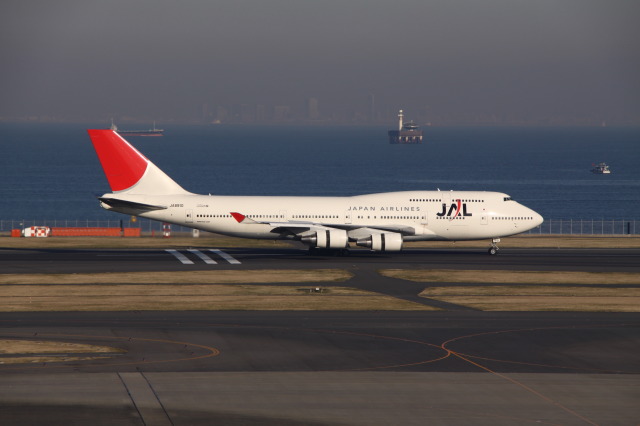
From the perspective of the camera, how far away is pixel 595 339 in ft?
144

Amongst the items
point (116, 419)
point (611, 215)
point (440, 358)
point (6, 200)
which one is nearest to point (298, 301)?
point (440, 358)

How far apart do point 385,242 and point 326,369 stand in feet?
126

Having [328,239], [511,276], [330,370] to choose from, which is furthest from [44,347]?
[328,239]

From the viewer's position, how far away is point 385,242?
74.9 m

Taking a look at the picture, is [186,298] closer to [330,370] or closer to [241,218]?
[330,370]

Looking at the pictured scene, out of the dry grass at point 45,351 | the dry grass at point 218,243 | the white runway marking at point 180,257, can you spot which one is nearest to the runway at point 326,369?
the dry grass at point 45,351

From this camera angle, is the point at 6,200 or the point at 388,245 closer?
the point at 388,245

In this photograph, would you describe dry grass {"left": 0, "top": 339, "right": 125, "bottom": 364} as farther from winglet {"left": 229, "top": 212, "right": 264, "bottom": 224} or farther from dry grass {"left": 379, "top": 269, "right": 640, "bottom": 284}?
winglet {"left": 229, "top": 212, "right": 264, "bottom": 224}

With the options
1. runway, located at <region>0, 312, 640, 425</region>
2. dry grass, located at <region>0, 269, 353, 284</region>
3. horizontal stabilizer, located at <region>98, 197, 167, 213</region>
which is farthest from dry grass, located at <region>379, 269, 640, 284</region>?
horizontal stabilizer, located at <region>98, 197, 167, 213</region>

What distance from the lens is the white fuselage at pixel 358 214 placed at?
76562 millimetres

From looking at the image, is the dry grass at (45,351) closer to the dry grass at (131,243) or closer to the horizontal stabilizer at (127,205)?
the horizontal stabilizer at (127,205)

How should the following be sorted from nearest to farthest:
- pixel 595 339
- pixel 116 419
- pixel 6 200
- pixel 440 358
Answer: pixel 116 419, pixel 440 358, pixel 595 339, pixel 6 200

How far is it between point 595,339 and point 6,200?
528 ft

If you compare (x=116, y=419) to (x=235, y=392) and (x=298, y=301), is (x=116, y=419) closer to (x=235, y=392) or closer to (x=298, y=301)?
(x=235, y=392)
